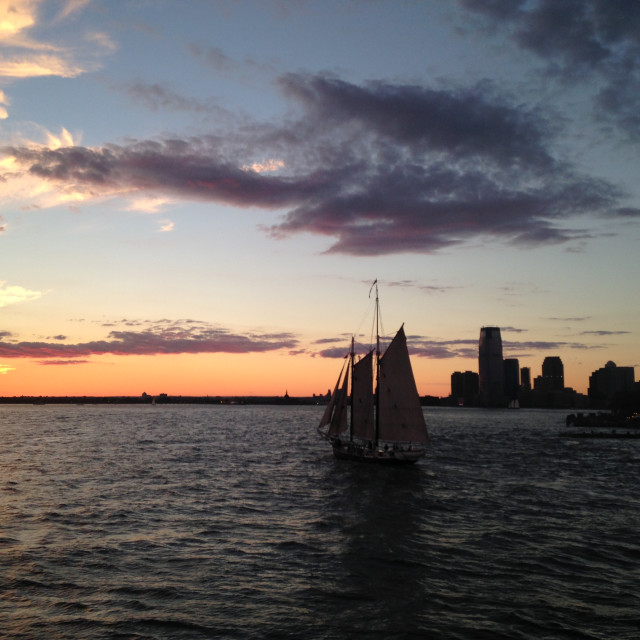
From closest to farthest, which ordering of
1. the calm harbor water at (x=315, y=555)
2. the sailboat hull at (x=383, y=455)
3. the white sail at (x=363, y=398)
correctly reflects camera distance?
the calm harbor water at (x=315, y=555) < the sailboat hull at (x=383, y=455) < the white sail at (x=363, y=398)

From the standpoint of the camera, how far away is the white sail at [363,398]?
8344 centimetres

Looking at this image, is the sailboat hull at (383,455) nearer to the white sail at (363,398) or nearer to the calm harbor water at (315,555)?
the white sail at (363,398)

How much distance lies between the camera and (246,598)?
27.7 metres

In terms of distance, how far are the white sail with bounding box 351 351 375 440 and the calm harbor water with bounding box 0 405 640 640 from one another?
10.8m

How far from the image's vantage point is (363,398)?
8462 cm

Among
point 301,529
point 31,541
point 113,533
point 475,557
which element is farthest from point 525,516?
point 31,541

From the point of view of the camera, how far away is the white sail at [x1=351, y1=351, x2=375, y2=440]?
83.4 m

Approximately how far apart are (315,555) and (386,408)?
43822 mm

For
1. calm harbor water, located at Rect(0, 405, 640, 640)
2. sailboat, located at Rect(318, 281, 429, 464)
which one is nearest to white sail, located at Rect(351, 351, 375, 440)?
sailboat, located at Rect(318, 281, 429, 464)

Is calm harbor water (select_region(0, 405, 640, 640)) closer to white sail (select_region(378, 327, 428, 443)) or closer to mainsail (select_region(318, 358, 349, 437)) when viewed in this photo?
white sail (select_region(378, 327, 428, 443))

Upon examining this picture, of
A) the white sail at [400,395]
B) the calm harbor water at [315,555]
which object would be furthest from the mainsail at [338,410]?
the calm harbor water at [315,555]

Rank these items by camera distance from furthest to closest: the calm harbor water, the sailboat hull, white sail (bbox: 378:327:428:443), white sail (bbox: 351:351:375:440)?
white sail (bbox: 351:351:375:440) → the sailboat hull → white sail (bbox: 378:327:428:443) → the calm harbor water

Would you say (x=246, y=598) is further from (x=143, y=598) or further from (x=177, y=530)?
(x=177, y=530)

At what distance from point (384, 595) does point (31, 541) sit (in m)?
23.6
